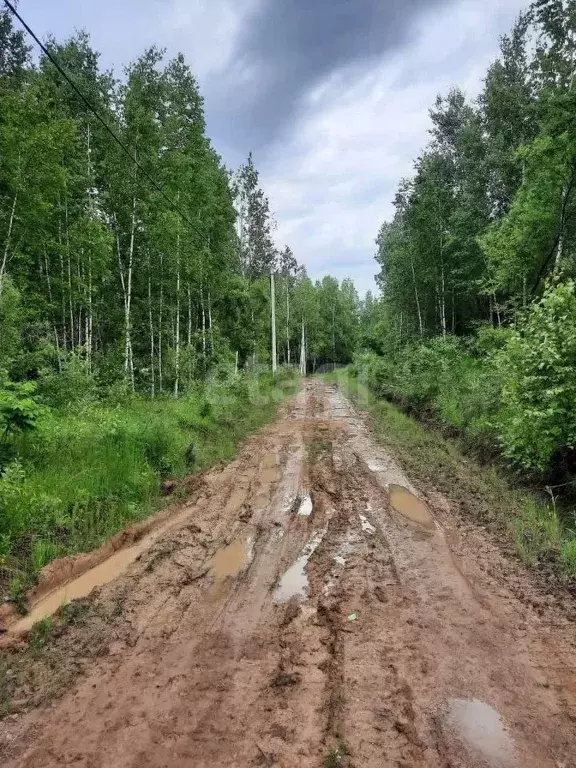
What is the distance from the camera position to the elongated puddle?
12.7 ft

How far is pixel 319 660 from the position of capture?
3172 mm

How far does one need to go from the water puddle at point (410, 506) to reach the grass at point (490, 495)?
0.58 meters

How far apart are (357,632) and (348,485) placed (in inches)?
159

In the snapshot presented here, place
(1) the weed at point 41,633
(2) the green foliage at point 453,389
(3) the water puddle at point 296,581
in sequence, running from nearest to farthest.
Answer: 1. (1) the weed at point 41,633
2. (3) the water puddle at point 296,581
3. (2) the green foliage at point 453,389

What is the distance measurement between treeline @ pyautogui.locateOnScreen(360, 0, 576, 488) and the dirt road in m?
2.30

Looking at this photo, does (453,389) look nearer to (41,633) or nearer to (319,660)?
(319,660)

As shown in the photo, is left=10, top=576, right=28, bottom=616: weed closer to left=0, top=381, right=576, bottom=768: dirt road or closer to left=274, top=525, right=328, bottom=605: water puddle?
left=0, top=381, right=576, bottom=768: dirt road

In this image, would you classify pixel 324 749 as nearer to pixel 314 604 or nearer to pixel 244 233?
pixel 314 604

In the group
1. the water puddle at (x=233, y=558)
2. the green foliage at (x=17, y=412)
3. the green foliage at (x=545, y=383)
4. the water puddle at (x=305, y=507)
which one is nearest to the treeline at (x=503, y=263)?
the green foliage at (x=545, y=383)

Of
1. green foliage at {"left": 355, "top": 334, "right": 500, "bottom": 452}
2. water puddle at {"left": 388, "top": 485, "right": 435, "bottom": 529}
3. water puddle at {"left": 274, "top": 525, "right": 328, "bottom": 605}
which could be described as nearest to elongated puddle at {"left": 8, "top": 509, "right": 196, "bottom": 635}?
water puddle at {"left": 274, "top": 525, "right": 328, "bottom": 605}

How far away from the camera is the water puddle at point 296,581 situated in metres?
4.10

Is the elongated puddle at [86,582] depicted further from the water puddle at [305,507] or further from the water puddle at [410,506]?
the water puddle at [410,506]

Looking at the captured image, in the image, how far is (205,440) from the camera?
10.4m

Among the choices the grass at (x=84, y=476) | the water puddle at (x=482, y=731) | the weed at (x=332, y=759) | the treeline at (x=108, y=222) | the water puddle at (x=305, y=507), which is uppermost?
the treeline at (x=108, y=222)
